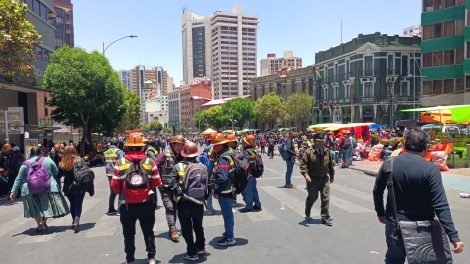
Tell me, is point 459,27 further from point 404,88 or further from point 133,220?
point 133,220

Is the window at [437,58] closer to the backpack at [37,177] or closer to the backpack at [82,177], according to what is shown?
the backpack at [82,177]

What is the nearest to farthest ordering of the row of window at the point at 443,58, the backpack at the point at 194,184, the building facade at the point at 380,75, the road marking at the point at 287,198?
the backpack at the point at 194,184
the road marking at the point at 287,198
the row of window at the point at 443,58
the building facade at the point at 380,75

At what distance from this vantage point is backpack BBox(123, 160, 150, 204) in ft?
16.7

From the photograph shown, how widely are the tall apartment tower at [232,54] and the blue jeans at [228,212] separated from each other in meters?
158

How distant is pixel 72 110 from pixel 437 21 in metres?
32.7

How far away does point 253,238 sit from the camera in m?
6.59

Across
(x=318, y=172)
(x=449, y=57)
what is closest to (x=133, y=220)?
(x=318, y=172)

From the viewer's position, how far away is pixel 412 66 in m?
48.4

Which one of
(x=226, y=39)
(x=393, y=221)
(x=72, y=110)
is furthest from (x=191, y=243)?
(x=226, y=39)

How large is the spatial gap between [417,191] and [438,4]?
3857 centimetres

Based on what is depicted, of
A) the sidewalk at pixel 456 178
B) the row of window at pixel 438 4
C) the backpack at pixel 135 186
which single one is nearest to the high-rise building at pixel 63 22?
the row of window at pixel 438 4

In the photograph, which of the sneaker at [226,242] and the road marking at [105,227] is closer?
the sneaker at [226,242]

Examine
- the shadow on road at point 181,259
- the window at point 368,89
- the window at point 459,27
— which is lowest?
the shadow on road at point 181,259

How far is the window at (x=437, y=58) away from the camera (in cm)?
3575
